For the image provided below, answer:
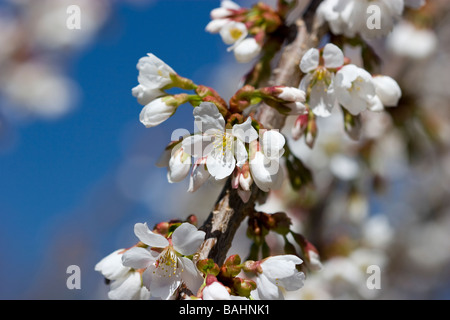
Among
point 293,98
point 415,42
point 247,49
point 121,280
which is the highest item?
point 415,42

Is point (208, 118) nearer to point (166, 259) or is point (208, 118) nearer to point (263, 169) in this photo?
point (263, 169)

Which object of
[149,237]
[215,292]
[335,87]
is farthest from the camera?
[335,87]

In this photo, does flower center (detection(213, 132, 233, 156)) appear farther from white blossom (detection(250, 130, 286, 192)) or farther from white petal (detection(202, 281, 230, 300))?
white petal (detection(202, 281, 230, 300))

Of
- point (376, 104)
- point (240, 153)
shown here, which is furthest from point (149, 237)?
point (376, 104)

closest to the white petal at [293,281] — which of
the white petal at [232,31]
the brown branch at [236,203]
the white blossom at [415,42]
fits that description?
the brown branch at [236,203]

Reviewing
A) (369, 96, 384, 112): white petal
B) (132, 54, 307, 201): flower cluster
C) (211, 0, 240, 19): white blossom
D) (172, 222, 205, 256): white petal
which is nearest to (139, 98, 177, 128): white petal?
(132, 54, 307, 201): flower cluster
